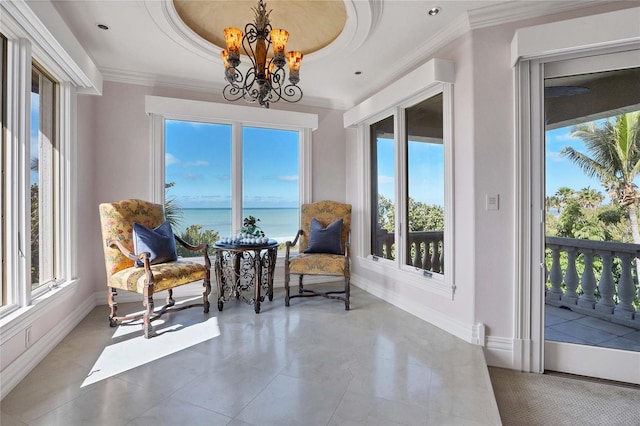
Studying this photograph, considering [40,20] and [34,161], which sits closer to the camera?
[40,20]

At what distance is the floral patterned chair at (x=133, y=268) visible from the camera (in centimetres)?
269

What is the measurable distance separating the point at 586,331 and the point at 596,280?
0.38 meters

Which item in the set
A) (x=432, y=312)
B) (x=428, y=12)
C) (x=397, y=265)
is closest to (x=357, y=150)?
(x=397, y=265)

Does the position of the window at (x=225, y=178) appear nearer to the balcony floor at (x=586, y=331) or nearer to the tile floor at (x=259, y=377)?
the tile floor at (x=259, y=377)

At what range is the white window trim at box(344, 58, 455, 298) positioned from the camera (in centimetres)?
275

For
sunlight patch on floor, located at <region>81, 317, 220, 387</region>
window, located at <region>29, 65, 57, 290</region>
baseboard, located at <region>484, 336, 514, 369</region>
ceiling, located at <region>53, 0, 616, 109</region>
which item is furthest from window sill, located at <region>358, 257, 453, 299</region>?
window, located at <region>29, 65, 57, 290</region>

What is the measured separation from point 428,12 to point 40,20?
270cm

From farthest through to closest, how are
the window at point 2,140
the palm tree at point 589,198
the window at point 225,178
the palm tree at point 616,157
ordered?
the window at point 225,178 → the palm tree at point 589,198 → the palm tree at point 616,157 → the window at point 2,140

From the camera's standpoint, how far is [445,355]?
7.71 ft

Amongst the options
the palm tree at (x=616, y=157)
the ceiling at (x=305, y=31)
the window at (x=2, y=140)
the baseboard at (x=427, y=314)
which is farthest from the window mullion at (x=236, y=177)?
the palm tree at (x=616, y=157)

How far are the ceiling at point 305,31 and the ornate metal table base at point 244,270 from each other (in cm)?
199

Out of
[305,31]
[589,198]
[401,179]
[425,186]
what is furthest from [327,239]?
[589,198]

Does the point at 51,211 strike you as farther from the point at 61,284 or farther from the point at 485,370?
the point at 485,370

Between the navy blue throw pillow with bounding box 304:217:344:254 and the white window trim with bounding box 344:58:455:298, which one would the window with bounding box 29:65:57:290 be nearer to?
the navy blue throw pillow with bounding box 304:217:344:254
